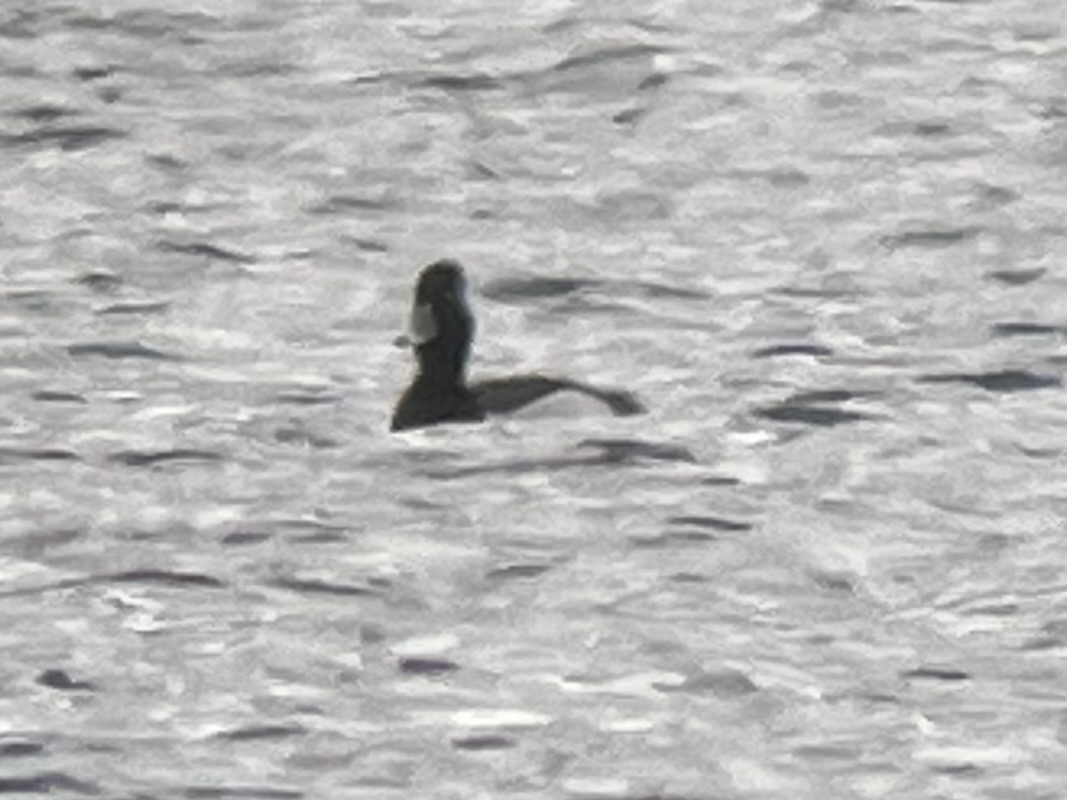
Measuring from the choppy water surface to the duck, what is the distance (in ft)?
0.34

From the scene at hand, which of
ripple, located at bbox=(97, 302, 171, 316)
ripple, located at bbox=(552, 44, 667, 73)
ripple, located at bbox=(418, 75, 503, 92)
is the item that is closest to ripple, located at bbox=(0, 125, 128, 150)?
ripple, located at bbox=(418, 75, 503, 92)

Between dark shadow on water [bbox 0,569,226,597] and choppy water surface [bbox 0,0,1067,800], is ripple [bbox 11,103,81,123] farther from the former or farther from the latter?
dark shadow on water [bbox 0,569,226,597]

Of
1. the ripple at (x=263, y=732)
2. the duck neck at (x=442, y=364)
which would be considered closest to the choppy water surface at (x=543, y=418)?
the ripple at (x=263, y=732)

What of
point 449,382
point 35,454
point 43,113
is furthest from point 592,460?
point 43,113

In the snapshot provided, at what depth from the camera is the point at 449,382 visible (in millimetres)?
15422

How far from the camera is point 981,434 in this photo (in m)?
15.3

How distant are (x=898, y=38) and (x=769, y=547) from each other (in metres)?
5.80

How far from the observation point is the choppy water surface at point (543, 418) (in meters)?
13.0

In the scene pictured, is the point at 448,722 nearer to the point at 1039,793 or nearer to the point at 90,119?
the point at 1039,793

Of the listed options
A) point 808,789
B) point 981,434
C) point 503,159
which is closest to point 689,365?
point 981,434

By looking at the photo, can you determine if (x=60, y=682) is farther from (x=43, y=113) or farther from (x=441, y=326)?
(x=43, y=113)

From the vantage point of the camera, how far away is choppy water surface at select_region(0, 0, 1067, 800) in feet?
Result: 42.7

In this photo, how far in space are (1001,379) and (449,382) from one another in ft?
5.39

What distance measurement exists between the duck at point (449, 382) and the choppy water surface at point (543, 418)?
103mm
